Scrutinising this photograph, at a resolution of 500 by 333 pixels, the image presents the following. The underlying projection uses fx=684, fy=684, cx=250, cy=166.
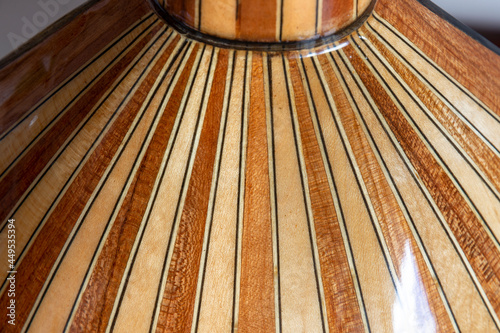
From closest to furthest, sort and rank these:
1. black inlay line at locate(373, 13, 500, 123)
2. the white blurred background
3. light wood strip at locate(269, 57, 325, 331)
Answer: light wood strip at locate(269, 57, 325, 331)
black inlay line at locate(373, 13, 500, 123)
the white blurred background

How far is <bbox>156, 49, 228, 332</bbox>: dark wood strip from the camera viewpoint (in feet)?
→ 1.78

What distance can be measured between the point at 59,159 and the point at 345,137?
0.83ft

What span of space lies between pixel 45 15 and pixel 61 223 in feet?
1.87

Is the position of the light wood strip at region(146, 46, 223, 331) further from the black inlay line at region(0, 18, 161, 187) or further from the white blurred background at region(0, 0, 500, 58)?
the white blurred background at region(0, 0, 500, 58)

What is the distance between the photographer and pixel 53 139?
620 mm

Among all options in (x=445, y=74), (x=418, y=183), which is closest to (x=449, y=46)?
(x=445, y=74)

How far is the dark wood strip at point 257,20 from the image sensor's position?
57 cm

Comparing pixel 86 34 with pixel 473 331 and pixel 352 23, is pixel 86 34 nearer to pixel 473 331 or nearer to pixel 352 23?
pixel 352 23

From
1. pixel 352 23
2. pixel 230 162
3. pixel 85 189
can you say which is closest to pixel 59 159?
pixel 85 189

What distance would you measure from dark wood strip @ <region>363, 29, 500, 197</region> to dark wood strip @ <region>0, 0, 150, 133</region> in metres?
0.24

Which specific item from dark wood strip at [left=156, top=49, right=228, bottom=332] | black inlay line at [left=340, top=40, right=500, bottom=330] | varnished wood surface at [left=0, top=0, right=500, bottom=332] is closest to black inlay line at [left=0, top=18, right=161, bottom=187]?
varnished wood surface at [left=0, top=0, right=500, bottom=332]

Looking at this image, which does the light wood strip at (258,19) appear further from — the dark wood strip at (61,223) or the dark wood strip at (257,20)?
the dark wood strip at (61,223)

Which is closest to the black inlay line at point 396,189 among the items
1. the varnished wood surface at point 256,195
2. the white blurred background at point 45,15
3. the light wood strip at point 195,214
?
the varnished wood surface at point 256,195

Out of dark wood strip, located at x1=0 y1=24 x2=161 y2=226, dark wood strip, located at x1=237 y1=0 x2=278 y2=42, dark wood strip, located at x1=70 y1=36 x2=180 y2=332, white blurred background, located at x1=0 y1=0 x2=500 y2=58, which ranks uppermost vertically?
white blurred background, located at x1=0 y1=0 x2=500 y2=58
